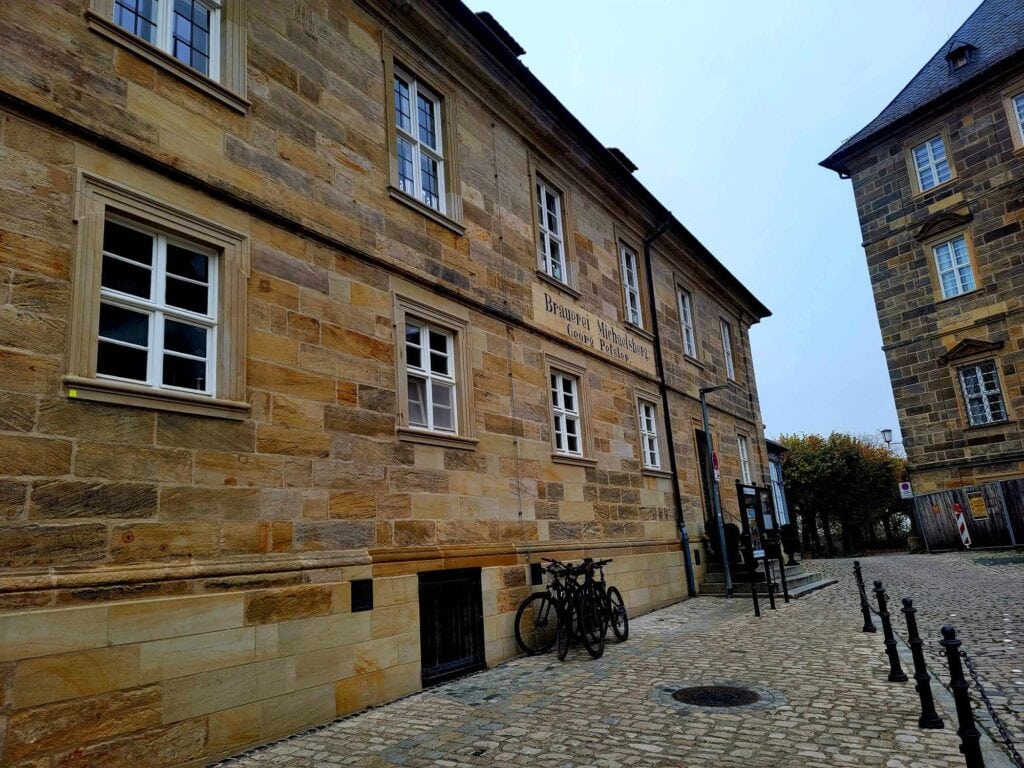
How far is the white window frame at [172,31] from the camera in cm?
643

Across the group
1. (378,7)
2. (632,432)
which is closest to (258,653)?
(378,7)

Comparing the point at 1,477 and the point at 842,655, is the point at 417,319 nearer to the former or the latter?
the point at 1,477

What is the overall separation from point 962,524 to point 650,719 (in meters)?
21.7

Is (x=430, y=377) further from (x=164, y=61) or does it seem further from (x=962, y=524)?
(x=962, y=524)

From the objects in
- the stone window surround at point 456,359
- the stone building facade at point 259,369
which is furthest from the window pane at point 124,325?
the stone window surround at point 456,359

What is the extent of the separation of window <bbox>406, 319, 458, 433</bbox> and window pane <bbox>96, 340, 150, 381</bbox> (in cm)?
314

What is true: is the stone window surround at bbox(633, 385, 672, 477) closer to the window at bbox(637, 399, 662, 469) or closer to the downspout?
the window at bbox(637, 399, 662, 469)

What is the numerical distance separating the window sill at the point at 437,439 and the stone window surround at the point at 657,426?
5.55m

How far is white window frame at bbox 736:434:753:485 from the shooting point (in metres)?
18.9

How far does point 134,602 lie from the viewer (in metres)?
5.07

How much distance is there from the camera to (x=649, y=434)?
1432 cm

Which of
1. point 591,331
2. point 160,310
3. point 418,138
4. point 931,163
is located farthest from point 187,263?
point 931,163

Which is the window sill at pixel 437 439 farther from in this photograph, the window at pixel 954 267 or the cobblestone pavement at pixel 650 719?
the window at pixel 954 267

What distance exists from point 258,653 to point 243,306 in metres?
3.00
